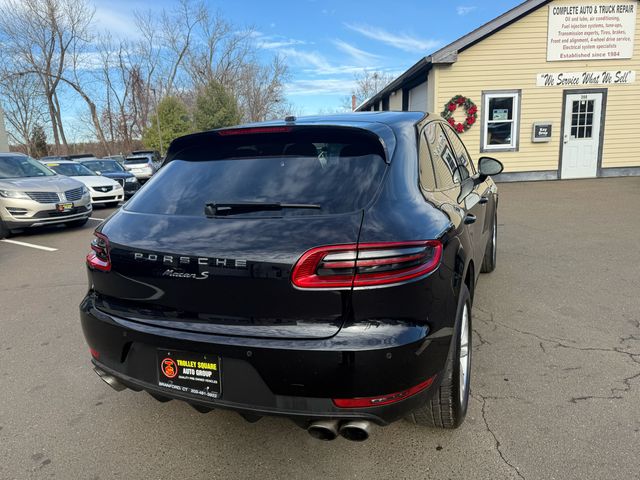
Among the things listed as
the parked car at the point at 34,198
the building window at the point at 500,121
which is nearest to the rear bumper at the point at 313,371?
the parked car at the point at 34,198

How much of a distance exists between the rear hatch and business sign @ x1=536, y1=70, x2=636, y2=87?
527 inches

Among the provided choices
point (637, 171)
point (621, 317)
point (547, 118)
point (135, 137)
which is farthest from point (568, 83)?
point (135, 137)

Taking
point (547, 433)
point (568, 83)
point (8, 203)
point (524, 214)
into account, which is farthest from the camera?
point (568, 83)

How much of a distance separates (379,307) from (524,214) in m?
8.06

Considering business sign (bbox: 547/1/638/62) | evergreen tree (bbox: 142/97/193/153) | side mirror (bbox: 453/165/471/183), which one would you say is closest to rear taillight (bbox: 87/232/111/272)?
side mirror (bbox: 453/165/471/183)

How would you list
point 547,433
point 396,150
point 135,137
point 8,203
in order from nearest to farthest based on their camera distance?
1. point 396,150
2. point 547,433
3. point 8,203
4. point 135,137

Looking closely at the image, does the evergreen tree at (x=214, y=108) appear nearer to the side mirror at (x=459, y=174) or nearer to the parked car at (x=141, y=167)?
the parked car at (x=141, y=167)

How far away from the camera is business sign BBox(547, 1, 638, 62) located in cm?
1309

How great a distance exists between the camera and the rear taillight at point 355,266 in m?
1.86

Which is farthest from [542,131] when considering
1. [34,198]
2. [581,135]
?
[34,198]

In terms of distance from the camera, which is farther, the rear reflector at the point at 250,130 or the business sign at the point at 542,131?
the business sign at the point at 542,131

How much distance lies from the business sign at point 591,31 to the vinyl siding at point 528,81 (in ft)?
0.48

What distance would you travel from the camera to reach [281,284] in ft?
6.24

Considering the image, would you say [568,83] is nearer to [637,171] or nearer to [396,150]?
[637,171]
